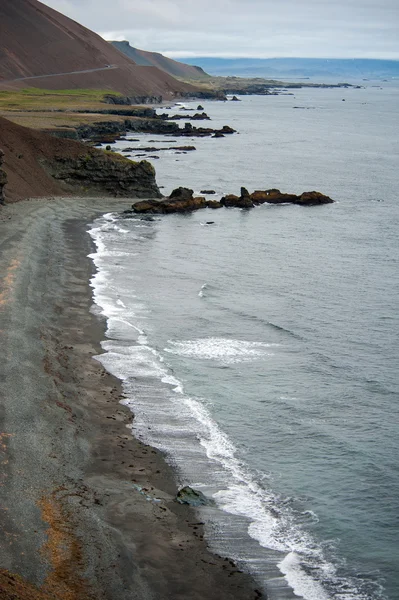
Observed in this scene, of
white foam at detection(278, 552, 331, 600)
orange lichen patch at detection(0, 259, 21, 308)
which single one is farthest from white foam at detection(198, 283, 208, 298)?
white foam at detection(278, 552, 331, 600)

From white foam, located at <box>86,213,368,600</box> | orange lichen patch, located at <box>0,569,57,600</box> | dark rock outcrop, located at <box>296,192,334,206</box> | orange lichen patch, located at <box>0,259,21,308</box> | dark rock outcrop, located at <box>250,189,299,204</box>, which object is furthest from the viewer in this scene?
dark rock outcrop, located at <box>250,189,299,204</box>

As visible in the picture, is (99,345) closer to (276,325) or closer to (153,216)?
(276,325)

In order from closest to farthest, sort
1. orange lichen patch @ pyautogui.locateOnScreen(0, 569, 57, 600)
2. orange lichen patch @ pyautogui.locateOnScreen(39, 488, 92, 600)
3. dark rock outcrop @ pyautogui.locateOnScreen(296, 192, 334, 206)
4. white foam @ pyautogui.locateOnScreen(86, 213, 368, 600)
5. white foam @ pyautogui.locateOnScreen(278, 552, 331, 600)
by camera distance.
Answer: orange lichen patch @ pyautogui.locateOnScreen(0, 569, 57, 600)
orange lichen patch @ pyautogui.locateOnScreen(39, 488, 92, 600)
white foam @ pyautogui.locateOnScreen(278, 552, 331, 600)
white foam @ pyautogui.locateOnScreen(86, 213, 368, 600)
dark rock outcrop @ pyautogui.locateOnScreen(296, 192, 334, 206)

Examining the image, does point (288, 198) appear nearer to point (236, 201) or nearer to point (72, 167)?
point (236, 201)

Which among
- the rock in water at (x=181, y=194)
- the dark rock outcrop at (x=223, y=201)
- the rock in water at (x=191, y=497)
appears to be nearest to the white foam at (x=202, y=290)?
the rock in water at (x=191, y=497)

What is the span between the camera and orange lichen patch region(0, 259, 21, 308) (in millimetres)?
33938

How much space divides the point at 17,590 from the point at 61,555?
2514 mm

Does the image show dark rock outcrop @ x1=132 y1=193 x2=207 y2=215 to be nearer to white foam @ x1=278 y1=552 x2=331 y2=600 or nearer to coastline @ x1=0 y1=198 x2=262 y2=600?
coastline @ x1=0 y1=198 x2=262 y2=600

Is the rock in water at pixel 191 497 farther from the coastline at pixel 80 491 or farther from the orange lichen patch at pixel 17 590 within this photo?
the orange lichen patch at pixel 17 590

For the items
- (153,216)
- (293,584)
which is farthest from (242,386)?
(153,216)

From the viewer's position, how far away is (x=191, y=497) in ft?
64.8

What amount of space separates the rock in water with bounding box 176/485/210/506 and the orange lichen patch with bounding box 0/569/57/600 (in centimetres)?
590

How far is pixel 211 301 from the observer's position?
4022cm

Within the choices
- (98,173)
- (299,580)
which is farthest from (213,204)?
(299,580)
